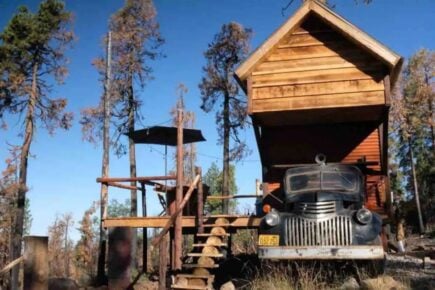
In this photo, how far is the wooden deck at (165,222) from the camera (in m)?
12.1

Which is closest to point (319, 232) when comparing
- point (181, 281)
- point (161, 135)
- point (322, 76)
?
point (181, 281)

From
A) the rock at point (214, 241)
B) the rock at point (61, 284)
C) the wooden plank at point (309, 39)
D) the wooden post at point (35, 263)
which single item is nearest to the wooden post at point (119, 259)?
the rock at point (214, 241)

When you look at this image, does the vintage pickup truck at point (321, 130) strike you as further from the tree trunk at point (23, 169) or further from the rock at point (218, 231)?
the tree trunk at point (23, 169)

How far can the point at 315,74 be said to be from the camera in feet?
40.5

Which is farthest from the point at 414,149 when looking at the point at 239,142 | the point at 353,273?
the point at 353,273

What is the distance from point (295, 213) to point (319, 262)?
1.15m

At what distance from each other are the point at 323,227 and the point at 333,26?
544cm

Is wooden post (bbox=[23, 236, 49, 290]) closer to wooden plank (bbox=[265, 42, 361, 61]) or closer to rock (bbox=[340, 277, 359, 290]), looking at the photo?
rock (bbox=[340, 277, 359, 290])

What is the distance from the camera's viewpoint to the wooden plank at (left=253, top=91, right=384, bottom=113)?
11898 millimetres

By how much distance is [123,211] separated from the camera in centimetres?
10006

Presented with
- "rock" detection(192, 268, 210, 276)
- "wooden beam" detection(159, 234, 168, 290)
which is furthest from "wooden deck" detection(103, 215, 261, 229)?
"rock" detection(192, 268, 210, 276)

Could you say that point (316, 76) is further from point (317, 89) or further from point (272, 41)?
point (272, 41)

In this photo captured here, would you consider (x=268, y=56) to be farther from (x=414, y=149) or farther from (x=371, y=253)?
(x=414, y=149)

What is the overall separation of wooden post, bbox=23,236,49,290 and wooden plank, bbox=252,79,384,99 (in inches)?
318
